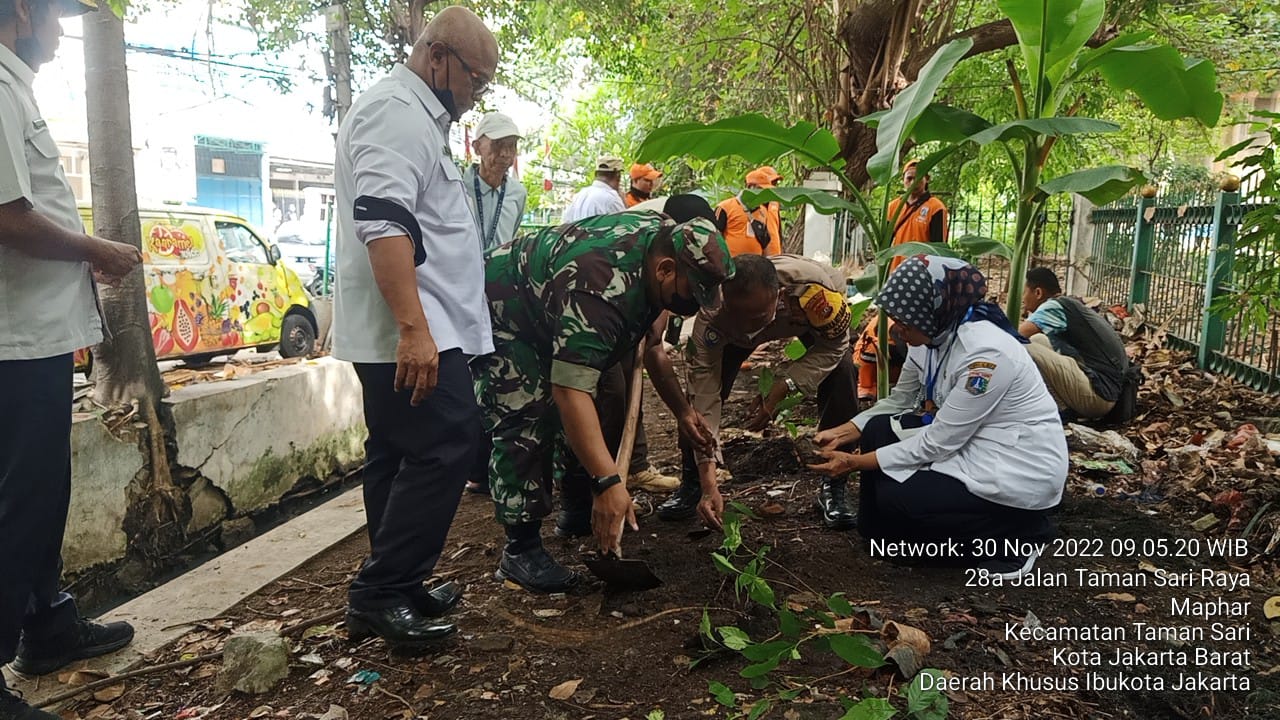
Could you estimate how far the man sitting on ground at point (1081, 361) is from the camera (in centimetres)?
486

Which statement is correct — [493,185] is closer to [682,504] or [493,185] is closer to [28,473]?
[682,504]

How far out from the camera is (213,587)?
308 centimetres

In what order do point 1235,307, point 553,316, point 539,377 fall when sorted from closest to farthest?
point 553,316 → point 539,377 → point 1235,307

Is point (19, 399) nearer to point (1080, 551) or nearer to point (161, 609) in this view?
point (161, 609)

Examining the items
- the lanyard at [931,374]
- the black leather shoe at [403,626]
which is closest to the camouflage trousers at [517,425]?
the black leather shoe at [403,626]

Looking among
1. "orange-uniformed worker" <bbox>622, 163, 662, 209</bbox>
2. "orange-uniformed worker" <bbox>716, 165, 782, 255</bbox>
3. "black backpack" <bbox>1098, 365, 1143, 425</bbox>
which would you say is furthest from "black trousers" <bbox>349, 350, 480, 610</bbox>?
"black backpack" <bbox>1098, 365, 1143, 425</bbox>

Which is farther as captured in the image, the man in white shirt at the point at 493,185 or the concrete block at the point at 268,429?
the concrete block at the point at 268,429

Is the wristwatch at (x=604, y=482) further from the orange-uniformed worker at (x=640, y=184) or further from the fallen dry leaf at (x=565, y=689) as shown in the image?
the orange-uniformed worker at (x=640, y=184)

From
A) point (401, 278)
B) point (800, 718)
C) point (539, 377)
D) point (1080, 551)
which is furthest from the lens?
point (1080, 551)

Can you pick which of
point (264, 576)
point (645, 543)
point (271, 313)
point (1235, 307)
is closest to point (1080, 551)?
point (1235, 307)

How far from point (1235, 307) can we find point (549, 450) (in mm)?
2899

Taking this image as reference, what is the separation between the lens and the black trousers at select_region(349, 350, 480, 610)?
2283 mm

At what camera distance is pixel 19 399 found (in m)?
2.13

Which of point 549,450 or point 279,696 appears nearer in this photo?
point 279,696
